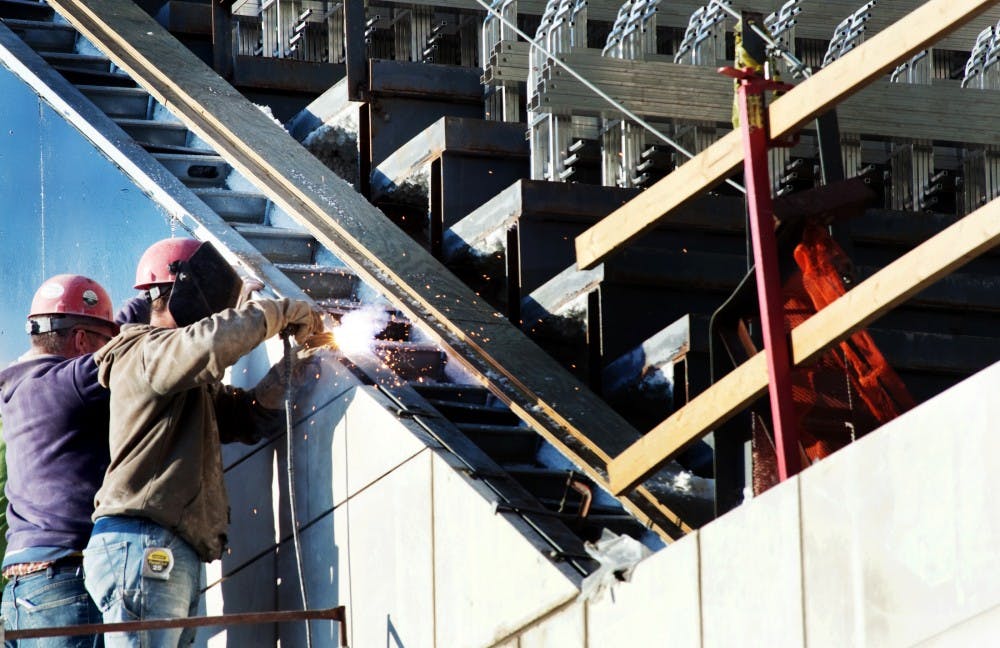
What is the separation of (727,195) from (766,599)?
4451 mm

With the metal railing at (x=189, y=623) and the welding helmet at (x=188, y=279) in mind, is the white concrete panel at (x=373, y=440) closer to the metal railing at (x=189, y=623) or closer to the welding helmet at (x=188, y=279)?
the metal railing at (x=189, y=623)

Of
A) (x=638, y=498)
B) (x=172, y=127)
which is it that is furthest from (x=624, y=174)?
(x=638, y=498)

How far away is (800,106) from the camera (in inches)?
235

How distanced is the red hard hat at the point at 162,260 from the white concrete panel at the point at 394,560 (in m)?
1.12

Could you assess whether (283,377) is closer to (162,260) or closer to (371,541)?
(162,260)

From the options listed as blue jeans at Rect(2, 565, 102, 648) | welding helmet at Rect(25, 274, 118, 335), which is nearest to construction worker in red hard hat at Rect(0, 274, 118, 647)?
blue jeans at Rect(2, 565, 102, 648)

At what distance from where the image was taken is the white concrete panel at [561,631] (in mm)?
6250

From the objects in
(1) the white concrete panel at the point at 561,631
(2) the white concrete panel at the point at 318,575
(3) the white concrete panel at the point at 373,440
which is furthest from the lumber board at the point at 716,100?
(1) the white concrete panel at the point at 561,631

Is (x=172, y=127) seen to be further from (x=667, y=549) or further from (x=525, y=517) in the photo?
(x=667, y=549)

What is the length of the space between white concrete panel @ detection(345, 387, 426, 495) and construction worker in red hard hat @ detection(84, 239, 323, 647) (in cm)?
37

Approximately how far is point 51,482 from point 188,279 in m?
0.95

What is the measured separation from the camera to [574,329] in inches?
328

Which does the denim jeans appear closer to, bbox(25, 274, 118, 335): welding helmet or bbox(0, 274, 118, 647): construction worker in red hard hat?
bbox(0, 274, 118, 647): construction worker in red hard hat

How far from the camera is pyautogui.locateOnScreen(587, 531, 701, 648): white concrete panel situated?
19.1 feet
